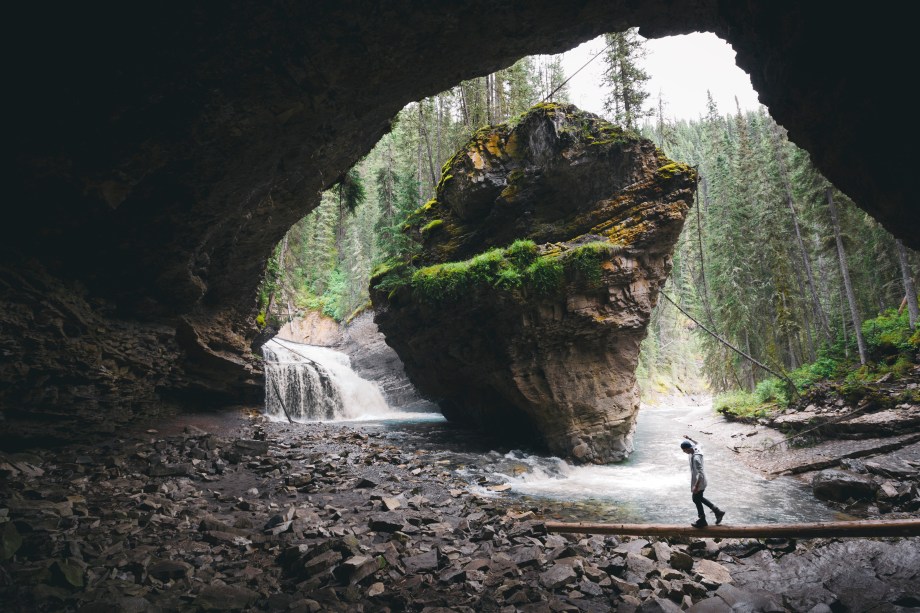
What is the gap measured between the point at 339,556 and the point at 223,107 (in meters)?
6.41

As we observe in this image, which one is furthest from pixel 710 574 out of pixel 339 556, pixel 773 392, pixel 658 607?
pixel 773 392

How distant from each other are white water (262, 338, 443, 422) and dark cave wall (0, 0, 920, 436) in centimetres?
1054

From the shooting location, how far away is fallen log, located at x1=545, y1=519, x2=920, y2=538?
500cm

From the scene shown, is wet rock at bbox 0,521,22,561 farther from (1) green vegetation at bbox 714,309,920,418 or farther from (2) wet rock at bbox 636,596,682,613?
(1) green vegetation at bbox 714,309,920,418

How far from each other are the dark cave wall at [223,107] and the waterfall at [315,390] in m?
10.7

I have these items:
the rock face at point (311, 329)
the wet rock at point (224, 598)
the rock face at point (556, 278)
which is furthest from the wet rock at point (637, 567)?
the rock face at point (311, 329)

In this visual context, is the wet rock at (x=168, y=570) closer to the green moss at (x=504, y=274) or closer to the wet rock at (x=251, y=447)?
the wet rock at (x=251, y=447)

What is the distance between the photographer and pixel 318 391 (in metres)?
23.8

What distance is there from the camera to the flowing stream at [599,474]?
9336 millimetres

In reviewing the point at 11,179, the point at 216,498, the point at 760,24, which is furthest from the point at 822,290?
the point at 11,179

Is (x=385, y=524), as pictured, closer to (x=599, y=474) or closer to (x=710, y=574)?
(x=710, y=574)

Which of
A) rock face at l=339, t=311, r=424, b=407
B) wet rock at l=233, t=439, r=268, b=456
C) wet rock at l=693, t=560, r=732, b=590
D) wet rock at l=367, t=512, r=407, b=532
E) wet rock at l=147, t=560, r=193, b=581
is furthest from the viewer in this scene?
rock face at l=339, t=311, r=424, b=407

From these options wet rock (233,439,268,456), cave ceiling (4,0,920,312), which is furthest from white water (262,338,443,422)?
cave ceiling (4,0,920,312)

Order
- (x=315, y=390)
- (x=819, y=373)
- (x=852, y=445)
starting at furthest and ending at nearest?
(x=315, y=390) → (x=819, y=373) → (x=852, y=445)
